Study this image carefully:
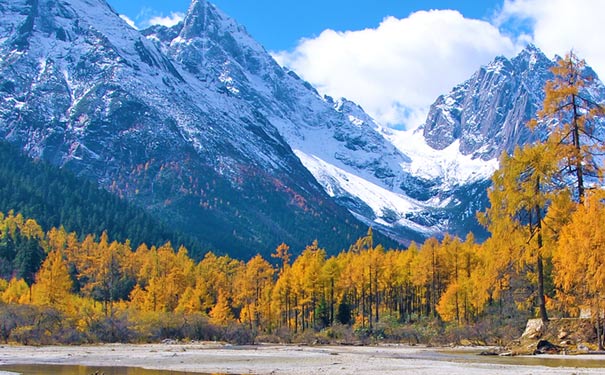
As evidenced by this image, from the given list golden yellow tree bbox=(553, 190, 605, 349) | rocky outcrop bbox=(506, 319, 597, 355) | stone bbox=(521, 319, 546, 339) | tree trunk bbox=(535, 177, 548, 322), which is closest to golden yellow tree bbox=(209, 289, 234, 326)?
stone bbox=(521, 319, 546, 339)

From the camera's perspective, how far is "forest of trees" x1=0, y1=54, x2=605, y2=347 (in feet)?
133

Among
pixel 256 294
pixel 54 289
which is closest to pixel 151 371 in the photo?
pixel 54 289

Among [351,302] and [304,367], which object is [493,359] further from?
[351,302]

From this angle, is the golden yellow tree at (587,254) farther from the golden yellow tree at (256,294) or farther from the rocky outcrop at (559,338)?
the golden yellow tree at (256,294)

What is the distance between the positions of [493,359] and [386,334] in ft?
144

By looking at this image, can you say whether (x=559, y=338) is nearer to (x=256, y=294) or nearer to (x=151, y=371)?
(x=151, y=371)

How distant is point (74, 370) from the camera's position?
37.3 meters

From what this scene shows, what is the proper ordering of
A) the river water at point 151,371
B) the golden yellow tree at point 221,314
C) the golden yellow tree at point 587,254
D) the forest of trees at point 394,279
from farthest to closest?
1. the golden yellow tree at point 221,314
2. the forest of trees at point 394,279
3. the golden yellow tree at point 587,254
4. the river water at point 151,371

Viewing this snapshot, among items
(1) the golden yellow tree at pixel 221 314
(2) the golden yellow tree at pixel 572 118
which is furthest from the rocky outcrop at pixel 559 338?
(1) the golden yellow tree at pixel 221 314

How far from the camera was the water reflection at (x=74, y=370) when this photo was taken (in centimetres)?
3514

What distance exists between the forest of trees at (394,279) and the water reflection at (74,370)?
20.3 m

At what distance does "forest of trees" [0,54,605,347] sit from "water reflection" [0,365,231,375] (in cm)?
2030

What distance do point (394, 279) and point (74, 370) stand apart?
64.0 metres

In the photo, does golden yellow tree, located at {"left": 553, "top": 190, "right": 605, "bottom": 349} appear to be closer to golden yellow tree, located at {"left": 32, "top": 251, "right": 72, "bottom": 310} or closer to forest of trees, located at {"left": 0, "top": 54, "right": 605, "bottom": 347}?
forest of trees, located at {"left": 0, "top": 54, "right": 605, "bottom": 347}
